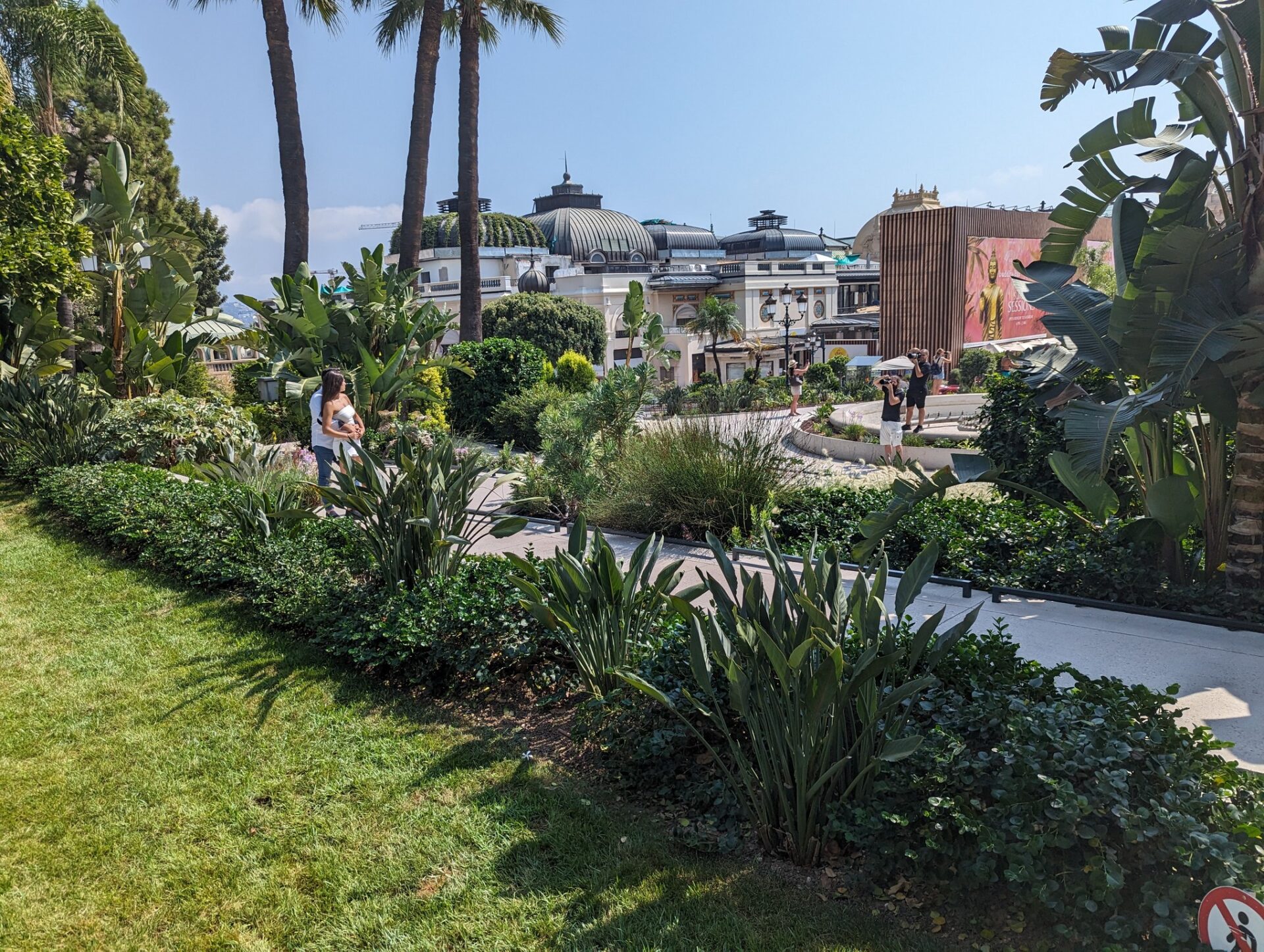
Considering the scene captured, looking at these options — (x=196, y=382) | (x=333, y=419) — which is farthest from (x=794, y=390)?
(x=333, y=419)

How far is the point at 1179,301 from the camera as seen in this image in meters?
4.87

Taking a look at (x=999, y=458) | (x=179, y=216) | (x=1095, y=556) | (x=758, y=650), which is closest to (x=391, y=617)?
(x=758, y=650)

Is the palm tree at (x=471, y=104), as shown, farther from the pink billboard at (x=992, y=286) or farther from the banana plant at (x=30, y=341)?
the pink billboard at (x=992, y=286)

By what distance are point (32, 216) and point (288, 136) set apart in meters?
6.99

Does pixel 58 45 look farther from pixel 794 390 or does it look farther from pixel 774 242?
pixel 774 242

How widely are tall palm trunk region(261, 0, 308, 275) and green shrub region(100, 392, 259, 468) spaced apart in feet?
21.6

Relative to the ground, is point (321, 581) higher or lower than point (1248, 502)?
lower

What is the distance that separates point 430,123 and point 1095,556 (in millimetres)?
16949

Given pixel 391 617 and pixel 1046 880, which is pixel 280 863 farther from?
pixel 1046 880

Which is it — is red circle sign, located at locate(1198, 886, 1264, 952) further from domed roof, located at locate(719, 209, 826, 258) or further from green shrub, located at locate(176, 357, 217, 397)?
domed roof, located at locate(719, 209, 826, 258)

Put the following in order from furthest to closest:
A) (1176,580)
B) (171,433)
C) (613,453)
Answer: (171,433), (613,453), (1176,580)

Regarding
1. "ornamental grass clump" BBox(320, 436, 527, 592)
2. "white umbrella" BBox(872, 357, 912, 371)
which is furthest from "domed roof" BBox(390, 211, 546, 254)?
"ornamental grass clump" BBox(320, 436, 527, 592)

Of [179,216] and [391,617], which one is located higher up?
[179,216]

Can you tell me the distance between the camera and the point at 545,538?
324 inches
